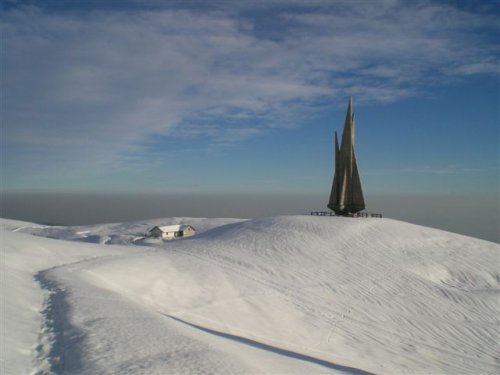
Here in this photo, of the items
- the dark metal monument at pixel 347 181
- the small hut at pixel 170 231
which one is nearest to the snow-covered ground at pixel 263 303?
the dark metal monument at pixel 347 181

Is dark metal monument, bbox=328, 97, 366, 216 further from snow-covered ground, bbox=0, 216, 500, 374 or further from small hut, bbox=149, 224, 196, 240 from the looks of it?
small hut, bbox=149, 224, 196, 240

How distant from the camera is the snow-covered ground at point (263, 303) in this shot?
6836mm

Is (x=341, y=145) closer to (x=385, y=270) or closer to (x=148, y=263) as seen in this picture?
(x=385, y=270)

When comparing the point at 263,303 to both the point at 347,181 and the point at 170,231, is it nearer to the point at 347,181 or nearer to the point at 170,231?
the point at 347,181

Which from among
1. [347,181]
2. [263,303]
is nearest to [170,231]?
[347,181]

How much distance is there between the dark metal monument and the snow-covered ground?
5227 millimetres

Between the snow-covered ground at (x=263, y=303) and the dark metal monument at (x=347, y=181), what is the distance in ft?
17.1

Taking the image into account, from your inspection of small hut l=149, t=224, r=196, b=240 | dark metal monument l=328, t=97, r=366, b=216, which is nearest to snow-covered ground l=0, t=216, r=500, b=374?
dark metal monument l=328, t=97, r=366, b=216

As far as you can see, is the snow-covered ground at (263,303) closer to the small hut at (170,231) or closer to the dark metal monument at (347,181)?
the dark metal monument at (347,181)

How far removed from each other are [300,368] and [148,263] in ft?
35.4

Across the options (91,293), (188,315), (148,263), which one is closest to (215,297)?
(188,315)

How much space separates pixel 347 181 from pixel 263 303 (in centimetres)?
1984

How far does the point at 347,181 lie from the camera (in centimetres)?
3181

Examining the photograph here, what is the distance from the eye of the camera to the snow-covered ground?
269 inches
